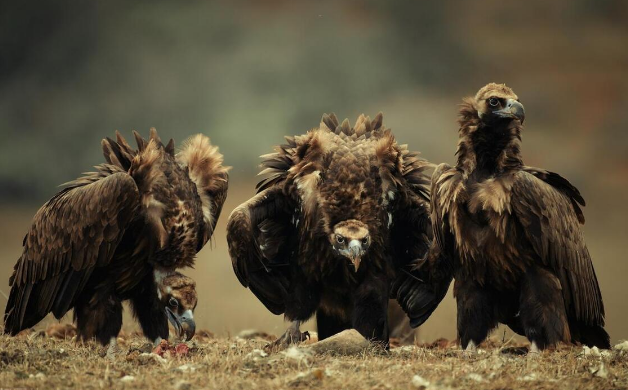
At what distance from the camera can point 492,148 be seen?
28.6 feet

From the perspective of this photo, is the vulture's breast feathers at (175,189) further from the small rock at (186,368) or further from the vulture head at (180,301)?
the small rock at (186,368)

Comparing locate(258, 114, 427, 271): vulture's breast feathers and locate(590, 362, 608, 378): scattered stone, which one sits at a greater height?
locate(258, 114, 427, 271): vulture's breast feathers

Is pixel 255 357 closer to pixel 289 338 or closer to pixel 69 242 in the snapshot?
pixel 289 338

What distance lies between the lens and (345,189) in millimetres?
9094

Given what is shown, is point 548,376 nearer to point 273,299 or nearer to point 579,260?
point 579,260

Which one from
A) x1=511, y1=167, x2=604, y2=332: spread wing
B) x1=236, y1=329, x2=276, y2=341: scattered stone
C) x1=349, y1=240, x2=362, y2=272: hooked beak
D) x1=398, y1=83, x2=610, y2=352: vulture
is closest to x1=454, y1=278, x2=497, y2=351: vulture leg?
x1=398, y1=83, x2=610, y2=352: vulture

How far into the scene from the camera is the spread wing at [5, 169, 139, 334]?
29.4 ft

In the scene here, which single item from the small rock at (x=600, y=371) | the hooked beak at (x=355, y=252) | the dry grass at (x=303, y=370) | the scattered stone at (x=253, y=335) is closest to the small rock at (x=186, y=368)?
Answer: the dry grass at (x=303, y=370)

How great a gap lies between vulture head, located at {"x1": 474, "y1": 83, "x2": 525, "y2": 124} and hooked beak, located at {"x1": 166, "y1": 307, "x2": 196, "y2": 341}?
335cm

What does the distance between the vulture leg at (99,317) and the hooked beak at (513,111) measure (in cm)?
419

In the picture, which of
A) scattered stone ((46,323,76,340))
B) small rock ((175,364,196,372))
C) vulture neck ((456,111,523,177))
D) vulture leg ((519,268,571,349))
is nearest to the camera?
small rock ((175,364,196,372))

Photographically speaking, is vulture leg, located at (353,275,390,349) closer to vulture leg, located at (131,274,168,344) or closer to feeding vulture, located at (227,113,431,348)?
feeding vulture, located at (227,113,431,348)

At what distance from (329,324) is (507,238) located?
230 cm

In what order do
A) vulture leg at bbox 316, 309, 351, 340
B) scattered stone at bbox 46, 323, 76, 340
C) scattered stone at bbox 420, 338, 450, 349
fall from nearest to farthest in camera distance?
1. vulture leg at bbox 316, 309, 351, 340
2. scattered stone at bbox 46, 323, 76, 340
3. scattered stone at bbox 420, 338, 450, 349
